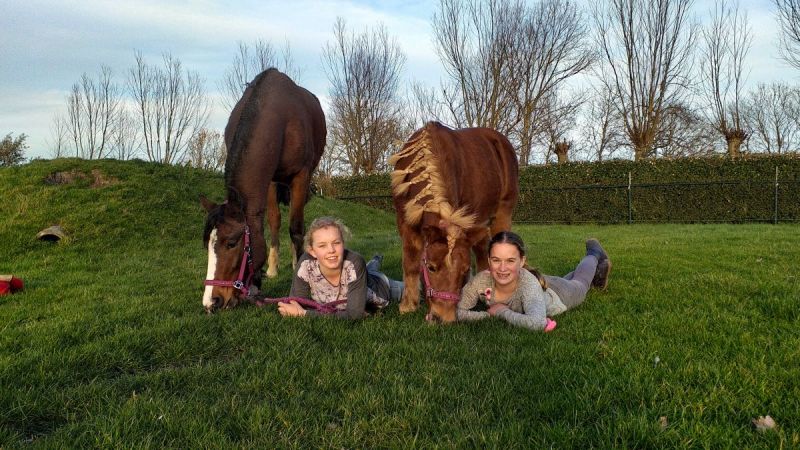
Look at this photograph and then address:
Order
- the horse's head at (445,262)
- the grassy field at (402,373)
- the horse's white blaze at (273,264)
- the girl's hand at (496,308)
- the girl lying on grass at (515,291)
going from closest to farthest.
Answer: the grassy field at (402,373) → the horse's head at (445,262) → the girl lying on grass at (515,291) → the girl's hand at (496,308) → the horse's white blaze at (273,264)

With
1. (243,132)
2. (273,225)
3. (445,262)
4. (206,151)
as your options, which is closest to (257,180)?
(243,132)

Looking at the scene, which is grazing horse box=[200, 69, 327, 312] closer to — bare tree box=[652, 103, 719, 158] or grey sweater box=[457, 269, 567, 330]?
grey sweater box=[457, 269, 567, 330]

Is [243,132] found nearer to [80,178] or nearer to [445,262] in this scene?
[445,262]

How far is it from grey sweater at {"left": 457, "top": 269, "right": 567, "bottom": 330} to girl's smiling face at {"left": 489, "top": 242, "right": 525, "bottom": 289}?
0.53ft

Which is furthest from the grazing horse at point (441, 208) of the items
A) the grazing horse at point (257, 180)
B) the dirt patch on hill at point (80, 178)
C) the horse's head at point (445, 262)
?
the dirt patch on hill at point (80, 178)

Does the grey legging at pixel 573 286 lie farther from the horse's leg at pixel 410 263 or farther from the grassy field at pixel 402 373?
the horse's leg at pixel 410 263

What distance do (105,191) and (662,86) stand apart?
71.0 ft

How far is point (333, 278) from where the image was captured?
4281 millimetres

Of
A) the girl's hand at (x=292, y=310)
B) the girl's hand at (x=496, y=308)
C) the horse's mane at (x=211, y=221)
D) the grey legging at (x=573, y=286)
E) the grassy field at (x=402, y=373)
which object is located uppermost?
the horse's mane at (x=211, y=221)

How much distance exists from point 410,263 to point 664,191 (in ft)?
51.9

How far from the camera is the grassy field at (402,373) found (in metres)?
2.02

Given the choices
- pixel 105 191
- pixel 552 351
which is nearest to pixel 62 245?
pixel 105 191

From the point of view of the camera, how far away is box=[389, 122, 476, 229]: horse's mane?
3.59 metres

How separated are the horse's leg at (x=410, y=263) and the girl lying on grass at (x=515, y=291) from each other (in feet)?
1.39
